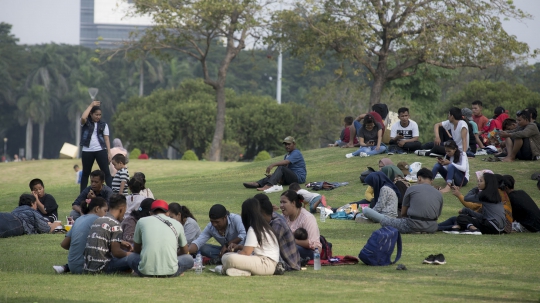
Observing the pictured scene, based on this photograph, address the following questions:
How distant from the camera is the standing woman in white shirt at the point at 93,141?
16.9 meters

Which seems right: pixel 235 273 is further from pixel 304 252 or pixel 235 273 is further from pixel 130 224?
pixel 130 224

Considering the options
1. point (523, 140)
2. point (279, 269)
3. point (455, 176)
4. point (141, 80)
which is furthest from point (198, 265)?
point (141, 80)

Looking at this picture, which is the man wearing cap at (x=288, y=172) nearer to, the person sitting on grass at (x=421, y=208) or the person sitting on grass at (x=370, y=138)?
the person sitting on grass at (x=370, y=138)

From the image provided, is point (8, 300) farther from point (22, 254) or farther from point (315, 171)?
point (315, 171)

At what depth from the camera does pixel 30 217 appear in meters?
14.6

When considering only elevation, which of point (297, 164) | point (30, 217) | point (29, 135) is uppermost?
point (297, 164)

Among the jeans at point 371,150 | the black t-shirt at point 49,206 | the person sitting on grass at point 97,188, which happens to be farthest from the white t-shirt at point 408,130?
the black t-shirt at point 49,206

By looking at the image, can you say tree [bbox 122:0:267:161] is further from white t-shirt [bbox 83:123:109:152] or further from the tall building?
the tall building

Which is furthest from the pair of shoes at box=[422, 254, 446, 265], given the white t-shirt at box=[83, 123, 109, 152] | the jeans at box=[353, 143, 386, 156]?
the jeans at box=[353, 143, 386, 156]

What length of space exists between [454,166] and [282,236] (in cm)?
970

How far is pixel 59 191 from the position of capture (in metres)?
25.1

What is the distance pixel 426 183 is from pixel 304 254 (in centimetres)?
408

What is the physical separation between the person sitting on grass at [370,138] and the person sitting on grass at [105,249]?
14.8 meters

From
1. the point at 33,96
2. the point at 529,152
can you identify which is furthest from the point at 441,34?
the point at 33,96
